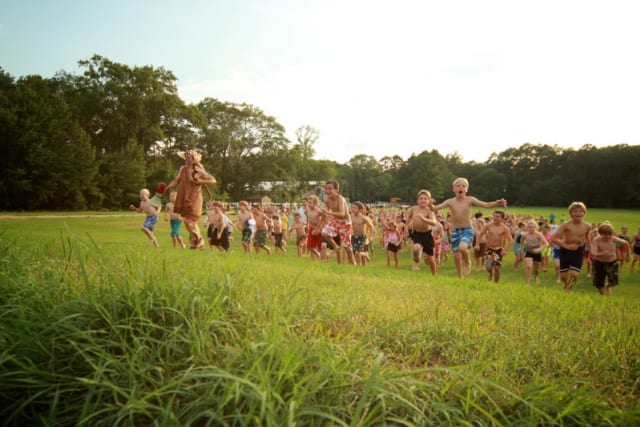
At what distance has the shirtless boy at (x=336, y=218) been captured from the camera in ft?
34.1

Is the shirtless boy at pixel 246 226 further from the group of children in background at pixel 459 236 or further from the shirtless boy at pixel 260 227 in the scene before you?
the shirtless boy at pixel 260 227

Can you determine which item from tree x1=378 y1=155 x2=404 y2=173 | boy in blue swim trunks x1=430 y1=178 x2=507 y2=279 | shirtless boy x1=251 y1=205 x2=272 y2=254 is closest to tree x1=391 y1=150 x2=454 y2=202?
tree x1=378 y1=155 x2=404 y2=173

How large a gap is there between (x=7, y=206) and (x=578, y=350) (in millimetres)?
49957

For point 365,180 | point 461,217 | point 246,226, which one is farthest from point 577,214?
point 365,180

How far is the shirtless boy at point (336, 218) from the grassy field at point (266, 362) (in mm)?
6831

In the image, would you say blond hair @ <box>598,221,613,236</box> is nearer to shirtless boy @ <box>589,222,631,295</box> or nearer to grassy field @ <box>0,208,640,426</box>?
shirtless boy @ <box>589,222,631,295</box>

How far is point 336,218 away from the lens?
35.1 ft

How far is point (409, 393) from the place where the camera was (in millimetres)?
1908

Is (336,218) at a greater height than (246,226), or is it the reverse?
(336,218)

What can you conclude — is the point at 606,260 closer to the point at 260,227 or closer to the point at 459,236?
the point at 459,236

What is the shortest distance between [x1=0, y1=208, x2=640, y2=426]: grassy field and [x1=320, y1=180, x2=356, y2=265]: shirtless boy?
683 cm

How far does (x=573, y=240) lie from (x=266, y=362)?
9.51 m

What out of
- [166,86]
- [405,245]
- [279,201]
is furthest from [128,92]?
[405,245]

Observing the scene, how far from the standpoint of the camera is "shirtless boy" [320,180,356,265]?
34.1 feet
